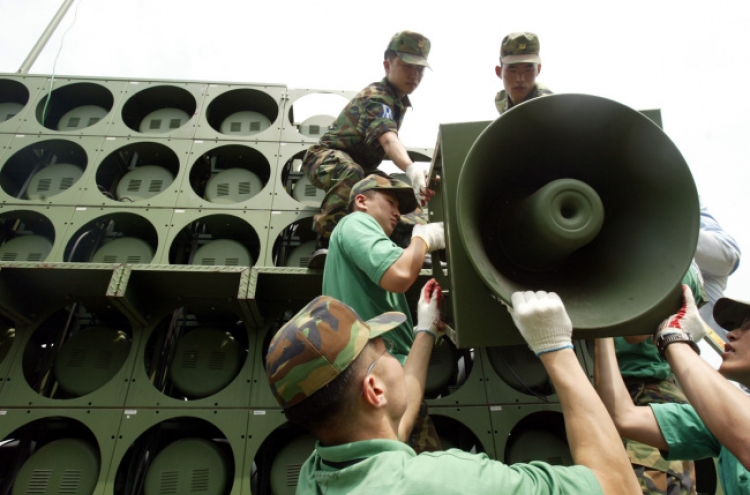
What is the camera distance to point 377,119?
3.43 meters

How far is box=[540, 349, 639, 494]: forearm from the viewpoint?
1.19 metres

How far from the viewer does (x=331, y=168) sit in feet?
11.3

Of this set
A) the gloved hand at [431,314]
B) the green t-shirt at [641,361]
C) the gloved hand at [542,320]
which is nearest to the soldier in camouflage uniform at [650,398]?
the green t-shirt at [641,361]

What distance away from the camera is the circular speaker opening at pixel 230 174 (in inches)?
167

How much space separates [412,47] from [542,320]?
111 inches

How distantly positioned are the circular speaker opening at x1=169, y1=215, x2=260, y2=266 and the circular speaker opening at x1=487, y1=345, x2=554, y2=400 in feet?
6.90

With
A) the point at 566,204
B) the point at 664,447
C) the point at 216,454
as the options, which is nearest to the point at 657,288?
the point at 566,204

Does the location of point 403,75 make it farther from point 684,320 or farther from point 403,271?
point 684,320

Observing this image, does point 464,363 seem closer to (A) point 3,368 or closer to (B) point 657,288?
(B) point 657,288

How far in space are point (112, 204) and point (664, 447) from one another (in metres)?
3.86

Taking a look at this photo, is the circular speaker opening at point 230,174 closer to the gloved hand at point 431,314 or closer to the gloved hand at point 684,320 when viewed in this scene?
the gloved hand at point 431,314

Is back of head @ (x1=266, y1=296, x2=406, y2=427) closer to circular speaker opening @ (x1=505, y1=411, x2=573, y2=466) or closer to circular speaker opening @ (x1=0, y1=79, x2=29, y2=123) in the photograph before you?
circular speaker opening @ (x1=505, y1=411, x2=573, y2=466)

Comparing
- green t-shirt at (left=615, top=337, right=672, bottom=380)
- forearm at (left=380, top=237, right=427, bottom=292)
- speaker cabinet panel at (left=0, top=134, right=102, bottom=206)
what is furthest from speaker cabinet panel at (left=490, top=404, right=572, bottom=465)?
speaker cabinet panel at (left=0, top=134, right=102, bottom=206)

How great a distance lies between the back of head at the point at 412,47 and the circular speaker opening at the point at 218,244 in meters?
1.75
